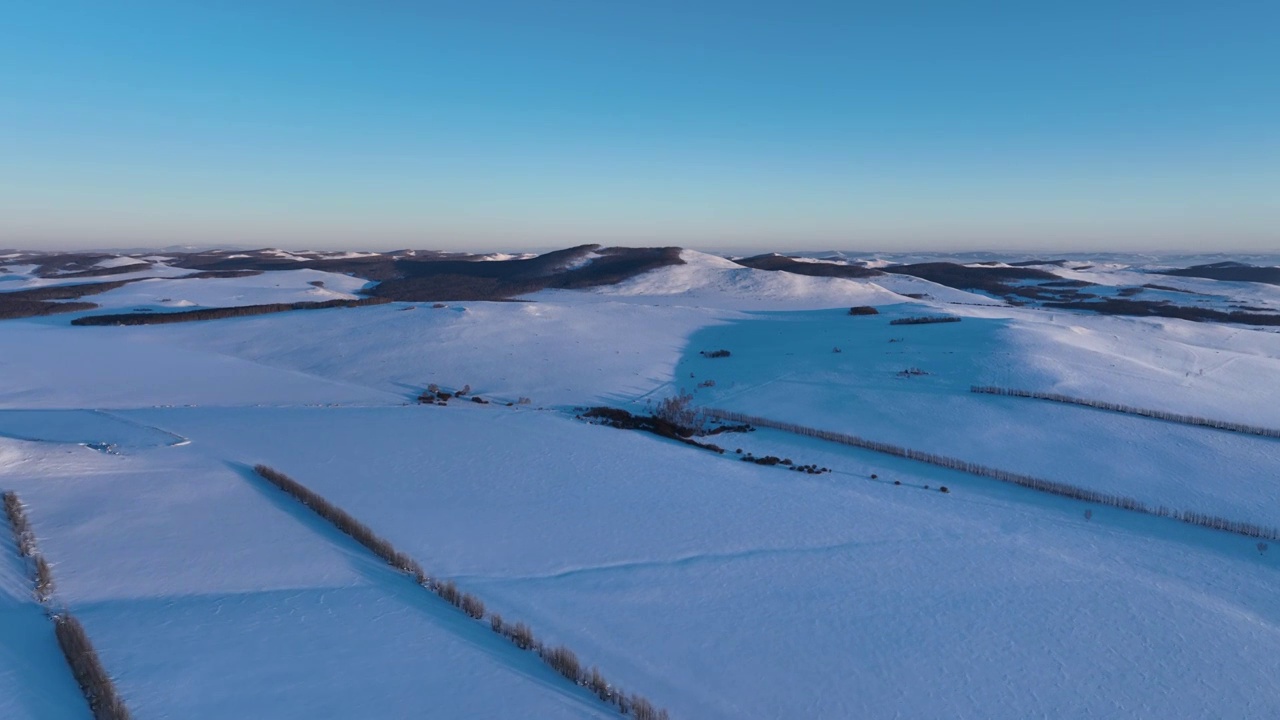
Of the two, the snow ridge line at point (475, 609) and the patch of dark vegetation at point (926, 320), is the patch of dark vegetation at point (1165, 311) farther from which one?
the snow ridge line at point (475, 609)

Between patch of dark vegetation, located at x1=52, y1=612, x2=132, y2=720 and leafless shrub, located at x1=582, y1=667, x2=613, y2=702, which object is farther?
leafless shrub, located at x1=582, y1=667, x2=613, y2=702

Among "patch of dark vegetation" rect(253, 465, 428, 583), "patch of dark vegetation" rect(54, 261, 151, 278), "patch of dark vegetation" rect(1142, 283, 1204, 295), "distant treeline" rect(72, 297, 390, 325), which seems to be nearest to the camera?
"patch of dark vegetation" rect(253, 465, 428, 583)

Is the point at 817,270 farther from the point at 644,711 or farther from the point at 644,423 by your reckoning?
the point at 644,711

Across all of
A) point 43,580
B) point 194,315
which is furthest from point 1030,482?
point 194,315

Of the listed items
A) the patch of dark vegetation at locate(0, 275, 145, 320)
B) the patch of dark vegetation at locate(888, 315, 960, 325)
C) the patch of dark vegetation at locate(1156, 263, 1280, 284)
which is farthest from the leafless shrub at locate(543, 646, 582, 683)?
the patch of dark vegetation at locate(1156, 263, 1280, 284)

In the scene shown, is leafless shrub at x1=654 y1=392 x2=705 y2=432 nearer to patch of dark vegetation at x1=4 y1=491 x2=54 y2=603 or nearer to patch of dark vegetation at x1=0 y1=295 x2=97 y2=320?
patch of dark vegetation at x1=4 y1=491 x2=54 y2=603

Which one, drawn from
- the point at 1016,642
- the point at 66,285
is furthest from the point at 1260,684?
the point at 66,285

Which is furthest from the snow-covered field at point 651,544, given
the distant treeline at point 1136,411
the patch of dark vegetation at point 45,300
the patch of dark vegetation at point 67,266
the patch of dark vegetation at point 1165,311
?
the patch of dark vegetation at point 67,266

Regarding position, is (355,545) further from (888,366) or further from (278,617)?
(888,366)
